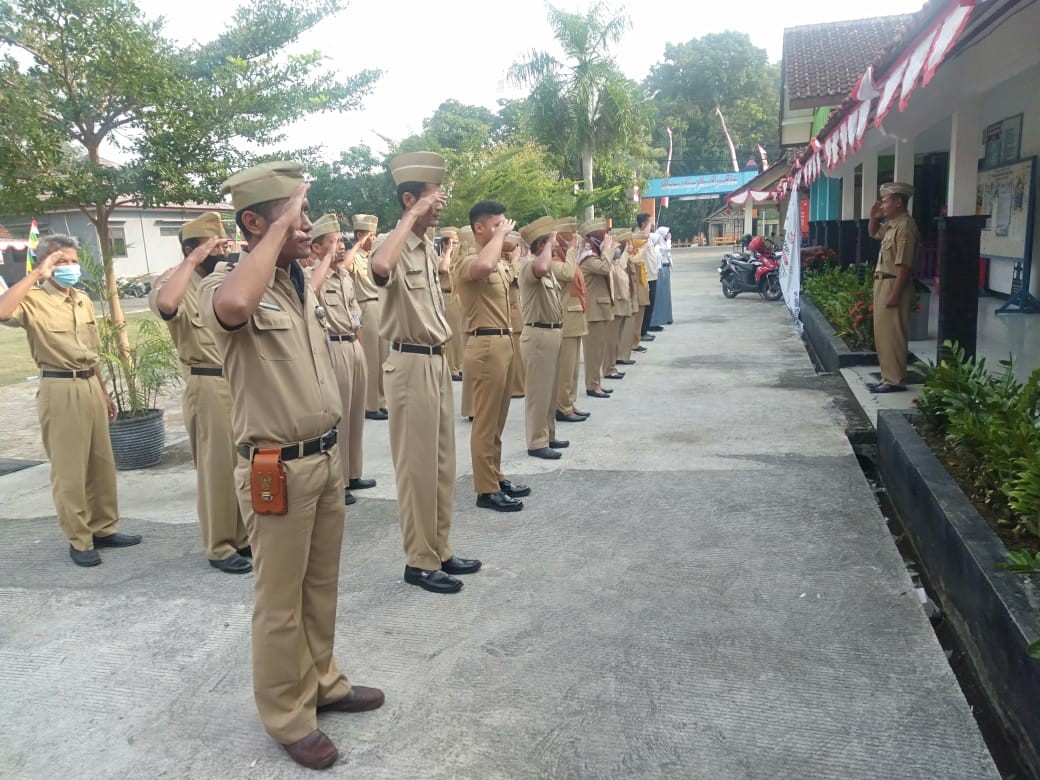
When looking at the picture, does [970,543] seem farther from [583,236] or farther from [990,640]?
[583,236]

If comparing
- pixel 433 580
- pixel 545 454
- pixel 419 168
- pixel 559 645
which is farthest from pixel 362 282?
pixel 559 645

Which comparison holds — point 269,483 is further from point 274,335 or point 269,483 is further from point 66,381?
point 66,381

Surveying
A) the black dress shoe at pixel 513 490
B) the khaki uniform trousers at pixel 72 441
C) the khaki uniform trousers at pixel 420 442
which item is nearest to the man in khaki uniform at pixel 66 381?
the khaki uniform trousers at pixel 72 441

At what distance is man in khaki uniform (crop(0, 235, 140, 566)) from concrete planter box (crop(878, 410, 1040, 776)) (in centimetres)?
424

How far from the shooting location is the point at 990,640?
278 centimetres

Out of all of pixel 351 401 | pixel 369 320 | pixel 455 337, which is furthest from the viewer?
pixel 455 337

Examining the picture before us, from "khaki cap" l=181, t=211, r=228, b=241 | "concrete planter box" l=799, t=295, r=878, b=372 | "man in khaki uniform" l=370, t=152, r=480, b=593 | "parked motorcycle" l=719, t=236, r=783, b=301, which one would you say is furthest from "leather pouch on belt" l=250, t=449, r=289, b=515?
"parked motorcycle" l=719, t=236, r=783, b=301

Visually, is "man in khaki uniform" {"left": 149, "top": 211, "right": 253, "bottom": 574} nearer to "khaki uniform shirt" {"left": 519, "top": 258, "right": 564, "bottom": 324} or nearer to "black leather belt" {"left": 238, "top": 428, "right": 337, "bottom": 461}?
"black leather belt" {"left": 238, "top": 428, "right": 337, "bottom": 461}

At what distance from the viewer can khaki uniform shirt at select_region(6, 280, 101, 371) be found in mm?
4258

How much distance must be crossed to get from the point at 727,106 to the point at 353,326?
53.9 meters

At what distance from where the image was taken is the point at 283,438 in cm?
248

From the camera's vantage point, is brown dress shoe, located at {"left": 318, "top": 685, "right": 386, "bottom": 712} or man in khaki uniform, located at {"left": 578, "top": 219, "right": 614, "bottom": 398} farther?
man in khaki uniform, located at {"left": 578, "top": 219, "right": 614, "bottom": 398}

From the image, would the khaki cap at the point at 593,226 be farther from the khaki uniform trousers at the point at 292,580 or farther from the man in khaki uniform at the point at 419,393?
the khaki uniform trousers at the point at 292,580

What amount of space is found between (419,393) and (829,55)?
15098 mm
